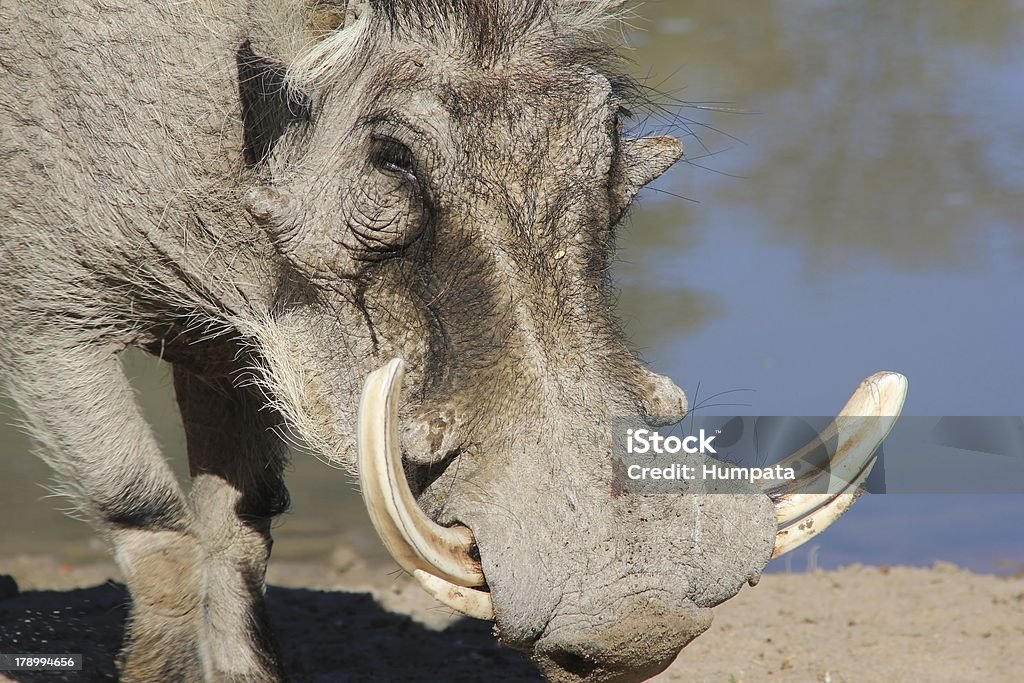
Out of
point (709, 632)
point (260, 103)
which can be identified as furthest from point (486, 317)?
point (709, 632)

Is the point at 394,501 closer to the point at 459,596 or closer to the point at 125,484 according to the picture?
the point at 459,596

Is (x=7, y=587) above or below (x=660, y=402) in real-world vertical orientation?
below

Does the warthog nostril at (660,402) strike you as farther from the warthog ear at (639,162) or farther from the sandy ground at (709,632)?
the sandy ground at (709,632)

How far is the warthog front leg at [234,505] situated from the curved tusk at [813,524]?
1754 mm

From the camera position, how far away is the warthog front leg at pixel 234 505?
147 inches

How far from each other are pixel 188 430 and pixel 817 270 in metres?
4.01

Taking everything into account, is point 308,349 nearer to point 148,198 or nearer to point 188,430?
point 148,198

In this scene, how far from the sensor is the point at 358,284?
2805mm

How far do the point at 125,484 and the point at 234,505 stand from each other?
1.76 ft

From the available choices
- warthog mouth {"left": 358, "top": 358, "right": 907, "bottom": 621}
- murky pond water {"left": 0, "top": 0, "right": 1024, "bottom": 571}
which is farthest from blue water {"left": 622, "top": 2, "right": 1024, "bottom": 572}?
warthog mouth {"left": 358, "top": 358, "right": 907, "bottom": 621}

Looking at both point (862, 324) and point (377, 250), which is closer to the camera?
point (377, 250)

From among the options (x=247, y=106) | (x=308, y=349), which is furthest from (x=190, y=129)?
(x=308, y=349)

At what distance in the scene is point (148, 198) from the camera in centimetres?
315

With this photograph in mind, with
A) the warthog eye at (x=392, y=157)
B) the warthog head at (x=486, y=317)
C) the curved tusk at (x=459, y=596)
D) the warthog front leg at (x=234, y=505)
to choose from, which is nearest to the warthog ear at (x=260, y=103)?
the warthog head at (x=486, y=317)
